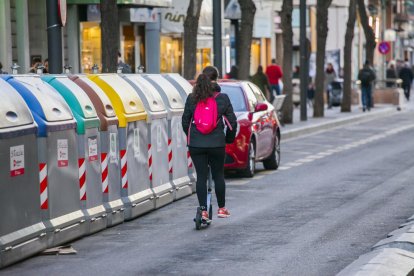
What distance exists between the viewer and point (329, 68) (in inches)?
2066

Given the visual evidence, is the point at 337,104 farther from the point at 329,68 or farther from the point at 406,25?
the point at 406,25

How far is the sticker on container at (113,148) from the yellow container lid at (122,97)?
0.96ft

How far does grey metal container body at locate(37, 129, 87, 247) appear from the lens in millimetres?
12867

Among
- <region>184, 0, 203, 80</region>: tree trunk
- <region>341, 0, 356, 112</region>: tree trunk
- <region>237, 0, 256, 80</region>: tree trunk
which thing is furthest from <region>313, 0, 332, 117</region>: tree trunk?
<region>184, 0, 203, 80</region>: tree trunk

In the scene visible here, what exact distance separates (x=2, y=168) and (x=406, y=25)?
→ 93.2m

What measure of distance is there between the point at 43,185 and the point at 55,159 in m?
0.45

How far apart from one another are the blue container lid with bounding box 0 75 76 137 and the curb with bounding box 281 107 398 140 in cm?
1939

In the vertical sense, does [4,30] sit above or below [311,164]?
above

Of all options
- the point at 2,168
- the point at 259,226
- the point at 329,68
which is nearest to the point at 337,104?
the point at 329,68

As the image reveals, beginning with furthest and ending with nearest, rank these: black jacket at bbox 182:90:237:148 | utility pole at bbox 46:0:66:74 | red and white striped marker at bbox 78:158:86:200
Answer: utility pole at bbox 46:0:66:74, black jacket at bbox 182:90:237:148, red and white striped marker at bbox 78:158:86:200

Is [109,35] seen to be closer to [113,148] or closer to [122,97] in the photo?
[122,97]

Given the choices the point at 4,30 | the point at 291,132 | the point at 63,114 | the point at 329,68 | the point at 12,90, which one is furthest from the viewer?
the point at 329,68

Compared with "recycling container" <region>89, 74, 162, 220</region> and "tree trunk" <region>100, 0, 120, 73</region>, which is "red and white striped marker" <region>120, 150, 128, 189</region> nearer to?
"recycling container" <region>89, 74, 162, 220</region>

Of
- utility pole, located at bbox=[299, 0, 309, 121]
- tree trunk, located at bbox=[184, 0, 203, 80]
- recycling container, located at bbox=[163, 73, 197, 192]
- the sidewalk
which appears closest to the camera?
recycling container, located at bbox=[163, 73, 197, 192]
